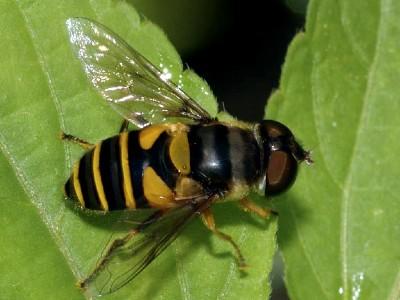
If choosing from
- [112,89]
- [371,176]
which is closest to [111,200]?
[112,89]

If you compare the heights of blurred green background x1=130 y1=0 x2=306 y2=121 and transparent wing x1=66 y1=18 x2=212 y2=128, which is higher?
transparent wing x1=66 y1=18 x2=212 y2=128

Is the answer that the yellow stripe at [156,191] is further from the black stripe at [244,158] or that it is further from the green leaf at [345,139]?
the green leaf at [345,139]

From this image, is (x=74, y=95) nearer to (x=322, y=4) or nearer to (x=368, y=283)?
(x=322, y=4)

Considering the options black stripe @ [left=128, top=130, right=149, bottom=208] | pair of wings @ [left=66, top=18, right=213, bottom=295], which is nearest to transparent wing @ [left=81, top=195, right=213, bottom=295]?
pair of wings @ [left=66, top=18, right=213, bottom=295]

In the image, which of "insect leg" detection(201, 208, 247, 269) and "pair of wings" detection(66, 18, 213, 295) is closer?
"pair of wings" detection(66, 18, 213, 295)

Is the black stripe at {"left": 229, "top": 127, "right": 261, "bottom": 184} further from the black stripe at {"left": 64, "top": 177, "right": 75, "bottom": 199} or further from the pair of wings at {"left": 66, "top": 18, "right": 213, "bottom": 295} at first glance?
the black stripe at {"left": 64, "top": 177, "right": 75, "bottom": 199}
